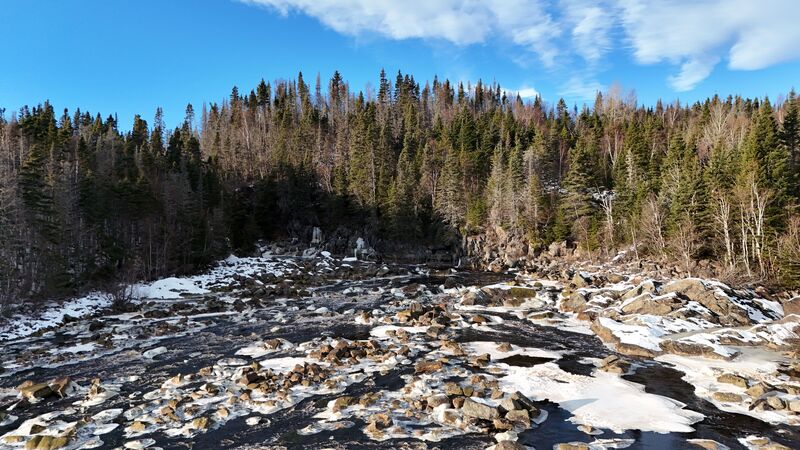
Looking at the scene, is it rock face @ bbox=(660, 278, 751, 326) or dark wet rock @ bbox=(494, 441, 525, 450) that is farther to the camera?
rock face @ bbox=(660, 278, 751, 326)

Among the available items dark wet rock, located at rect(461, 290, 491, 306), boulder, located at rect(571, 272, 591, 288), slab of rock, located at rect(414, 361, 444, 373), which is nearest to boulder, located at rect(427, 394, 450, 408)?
slab of rock, located at rect(414, 361, 444, 373)

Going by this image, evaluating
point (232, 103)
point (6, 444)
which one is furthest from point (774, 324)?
point (232, 103)

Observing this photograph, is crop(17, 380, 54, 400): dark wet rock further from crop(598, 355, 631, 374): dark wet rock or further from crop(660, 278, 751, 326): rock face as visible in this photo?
crop(660, 278, 751, 326): rock face

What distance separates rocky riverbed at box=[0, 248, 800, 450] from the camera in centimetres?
1191

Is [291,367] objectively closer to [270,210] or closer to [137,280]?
[137,280]

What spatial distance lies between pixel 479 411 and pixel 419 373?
4248 millimetres

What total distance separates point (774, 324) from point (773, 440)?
14.5 m

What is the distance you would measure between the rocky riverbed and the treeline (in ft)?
29.3

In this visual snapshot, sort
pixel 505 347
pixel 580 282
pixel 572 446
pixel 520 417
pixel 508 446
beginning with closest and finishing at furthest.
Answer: pixel 508 446 < pixel 572 446 < pixel 520 417 < pixel 505 347 < pixel 580 282

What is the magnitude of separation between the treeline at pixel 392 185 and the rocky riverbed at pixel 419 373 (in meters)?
8.93

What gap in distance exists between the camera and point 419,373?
55.1 ft

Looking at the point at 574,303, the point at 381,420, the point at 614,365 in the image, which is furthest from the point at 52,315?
the point at 574,303

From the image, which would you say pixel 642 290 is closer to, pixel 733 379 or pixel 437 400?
pixel 733 379

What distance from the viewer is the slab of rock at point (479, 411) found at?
41.5 ft
